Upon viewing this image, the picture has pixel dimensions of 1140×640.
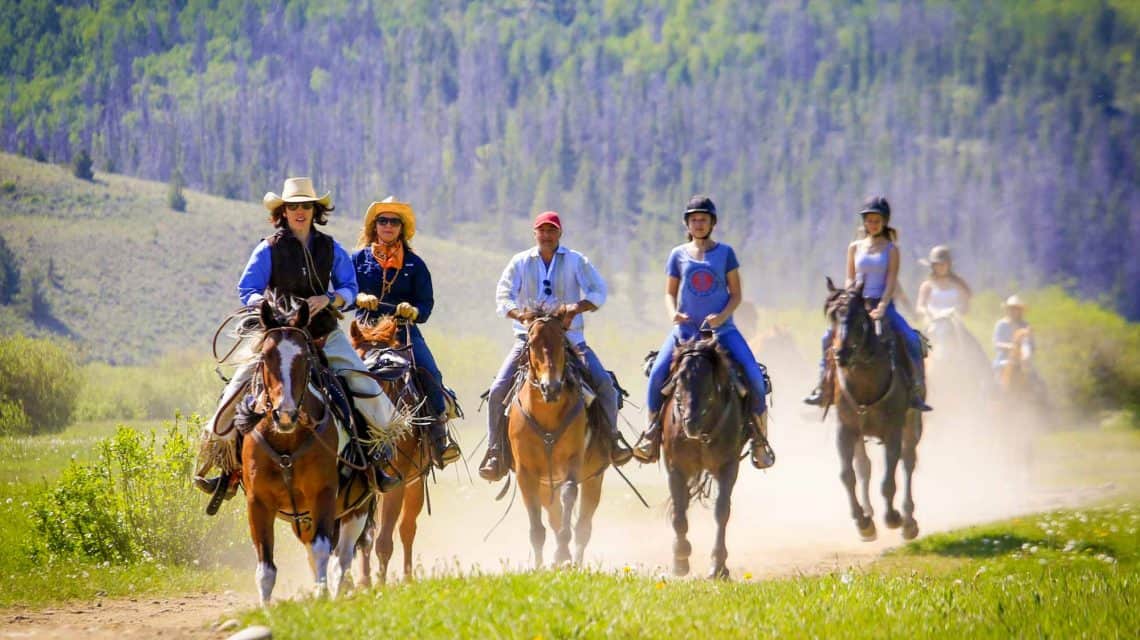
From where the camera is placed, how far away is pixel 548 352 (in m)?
12.6

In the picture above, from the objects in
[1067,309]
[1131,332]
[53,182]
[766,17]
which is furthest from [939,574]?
[766,17]

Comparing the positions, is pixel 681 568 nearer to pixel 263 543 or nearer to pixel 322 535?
pixel 322 535

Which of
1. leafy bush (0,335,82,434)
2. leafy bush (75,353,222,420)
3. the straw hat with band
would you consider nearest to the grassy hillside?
leafy bush (75,353,222,420)

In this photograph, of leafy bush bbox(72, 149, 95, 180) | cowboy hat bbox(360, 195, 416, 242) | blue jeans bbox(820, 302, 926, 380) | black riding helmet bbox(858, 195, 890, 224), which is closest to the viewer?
cowboy hat bbox(360, 195, 416, 242)

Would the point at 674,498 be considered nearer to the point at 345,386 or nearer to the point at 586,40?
the point at 345,386

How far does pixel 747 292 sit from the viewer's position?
210 feet

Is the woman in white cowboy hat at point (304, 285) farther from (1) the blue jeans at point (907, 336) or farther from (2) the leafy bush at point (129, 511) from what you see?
(1) the blue jeans at point (907, 336)

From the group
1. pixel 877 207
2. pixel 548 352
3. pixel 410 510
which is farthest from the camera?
pixel 877 207

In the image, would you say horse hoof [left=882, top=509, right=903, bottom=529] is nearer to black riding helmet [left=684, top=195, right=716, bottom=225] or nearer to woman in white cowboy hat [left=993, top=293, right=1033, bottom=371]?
black riding helmet [left=684, top=195, right=716, bottom=225]

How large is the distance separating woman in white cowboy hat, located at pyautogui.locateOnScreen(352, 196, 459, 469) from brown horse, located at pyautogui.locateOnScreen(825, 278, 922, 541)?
515 cm

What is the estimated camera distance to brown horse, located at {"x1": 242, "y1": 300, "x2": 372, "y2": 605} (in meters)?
9.64

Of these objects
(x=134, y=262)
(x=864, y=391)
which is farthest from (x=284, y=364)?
(x=134, y=262)

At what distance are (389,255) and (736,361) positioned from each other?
375cm

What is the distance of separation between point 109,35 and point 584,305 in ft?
194
